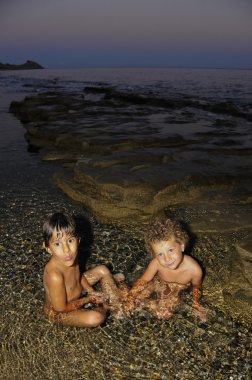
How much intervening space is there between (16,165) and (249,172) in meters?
6.02

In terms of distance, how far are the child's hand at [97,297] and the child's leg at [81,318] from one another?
0.37 metres

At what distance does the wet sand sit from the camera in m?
3.24

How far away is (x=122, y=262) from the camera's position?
16.3ft

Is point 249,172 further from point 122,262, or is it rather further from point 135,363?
point 135,363

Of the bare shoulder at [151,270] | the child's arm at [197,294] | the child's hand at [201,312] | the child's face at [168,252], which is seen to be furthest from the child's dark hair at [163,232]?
the child's hand at [201,312]

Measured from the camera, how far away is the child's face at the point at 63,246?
11.9ft

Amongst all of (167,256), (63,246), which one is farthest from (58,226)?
(167,256)

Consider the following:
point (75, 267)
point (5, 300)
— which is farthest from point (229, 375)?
point (5, 300)

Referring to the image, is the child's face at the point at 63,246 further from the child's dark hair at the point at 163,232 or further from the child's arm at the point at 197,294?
the child's arm at the point at 197,294

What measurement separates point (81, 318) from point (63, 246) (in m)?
0.82

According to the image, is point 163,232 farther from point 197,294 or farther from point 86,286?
point 86,286

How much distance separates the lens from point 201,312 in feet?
13.0

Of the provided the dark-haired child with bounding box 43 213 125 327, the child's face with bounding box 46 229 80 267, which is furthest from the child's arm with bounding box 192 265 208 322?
the child's face with bounding box 46 229 80 267

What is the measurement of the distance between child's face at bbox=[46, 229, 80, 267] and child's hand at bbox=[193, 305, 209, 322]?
158cm
